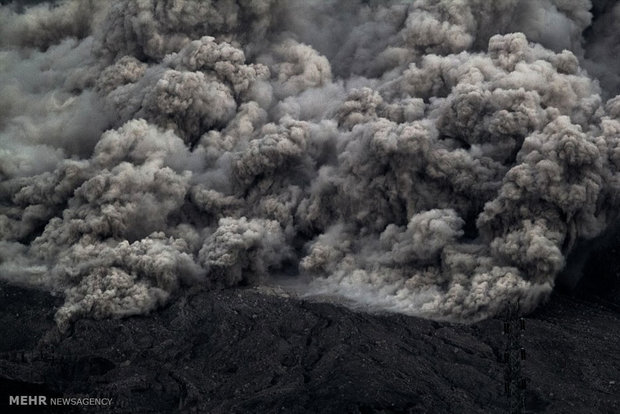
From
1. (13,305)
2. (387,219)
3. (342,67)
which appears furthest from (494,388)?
(342,67)

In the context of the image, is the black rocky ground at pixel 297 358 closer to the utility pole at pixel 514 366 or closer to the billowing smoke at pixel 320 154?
the utility pole at pixel 514 366

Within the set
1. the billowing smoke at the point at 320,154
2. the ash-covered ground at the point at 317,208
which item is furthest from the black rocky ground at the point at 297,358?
the billowing smoke at the point at 320,154

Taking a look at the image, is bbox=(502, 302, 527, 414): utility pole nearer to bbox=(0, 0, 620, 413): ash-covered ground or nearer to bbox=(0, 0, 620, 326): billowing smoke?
bbox=(0, 0, 620, 413): ash-covered ground

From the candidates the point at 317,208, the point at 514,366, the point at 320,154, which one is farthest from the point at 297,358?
the point at 320,154

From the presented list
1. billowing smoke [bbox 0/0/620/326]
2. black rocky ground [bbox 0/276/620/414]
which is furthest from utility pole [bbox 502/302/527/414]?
billowing smoke [bbox 0/0/620/326]

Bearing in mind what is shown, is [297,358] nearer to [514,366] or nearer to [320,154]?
[514,366]

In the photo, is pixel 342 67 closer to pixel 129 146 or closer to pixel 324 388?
pixel 129 146
